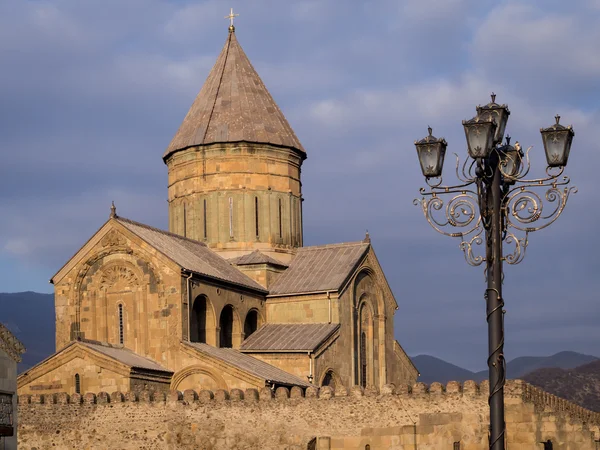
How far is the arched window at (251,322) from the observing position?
4162cm

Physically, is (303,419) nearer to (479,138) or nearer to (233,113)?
(233,113)

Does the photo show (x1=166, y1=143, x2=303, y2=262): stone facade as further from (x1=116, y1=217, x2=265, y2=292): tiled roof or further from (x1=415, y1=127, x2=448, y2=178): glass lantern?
(x1=415, y1=127, x2=448, y2=178): glass lantern

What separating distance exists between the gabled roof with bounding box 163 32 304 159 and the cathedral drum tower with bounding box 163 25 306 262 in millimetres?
36

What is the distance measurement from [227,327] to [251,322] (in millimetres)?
1809

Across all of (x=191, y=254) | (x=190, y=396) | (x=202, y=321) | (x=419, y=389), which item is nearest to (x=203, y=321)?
(x=202, y=321)

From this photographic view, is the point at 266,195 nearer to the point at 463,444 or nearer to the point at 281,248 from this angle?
the point at 281,248

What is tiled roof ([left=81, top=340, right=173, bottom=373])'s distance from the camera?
35.1 meters

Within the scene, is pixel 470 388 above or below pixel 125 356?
below

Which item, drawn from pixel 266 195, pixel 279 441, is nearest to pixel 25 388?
pixel 279 441

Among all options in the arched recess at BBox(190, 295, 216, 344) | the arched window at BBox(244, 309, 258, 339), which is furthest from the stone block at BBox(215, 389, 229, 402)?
the arched window at BBox(244, 309, 258, 339)

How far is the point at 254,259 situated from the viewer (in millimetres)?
42406

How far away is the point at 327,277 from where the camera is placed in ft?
136

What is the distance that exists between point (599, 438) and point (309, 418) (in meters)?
7.36

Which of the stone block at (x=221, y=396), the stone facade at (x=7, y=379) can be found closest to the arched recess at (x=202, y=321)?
the stone block at (x=221, y=396)
